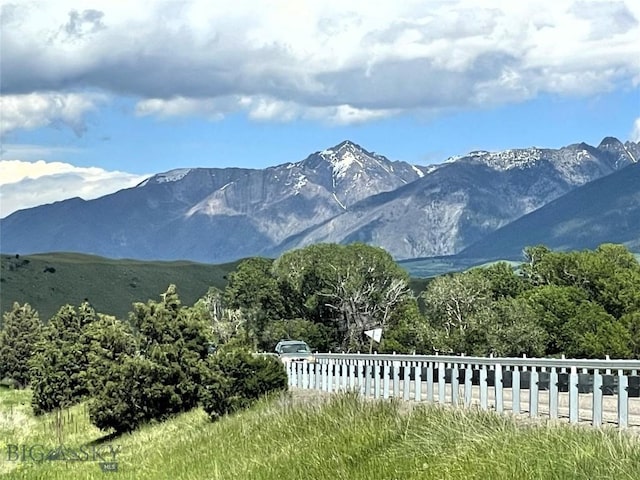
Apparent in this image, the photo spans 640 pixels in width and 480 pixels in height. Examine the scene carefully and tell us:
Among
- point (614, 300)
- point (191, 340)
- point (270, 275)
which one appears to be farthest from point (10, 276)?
point (191, 340)

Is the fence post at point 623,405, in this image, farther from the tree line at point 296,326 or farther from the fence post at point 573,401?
the tree line at point 296,326

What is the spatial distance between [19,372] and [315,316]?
995 inches

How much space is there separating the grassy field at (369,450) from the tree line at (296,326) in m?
11.5

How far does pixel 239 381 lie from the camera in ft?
118

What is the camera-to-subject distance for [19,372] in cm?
9150

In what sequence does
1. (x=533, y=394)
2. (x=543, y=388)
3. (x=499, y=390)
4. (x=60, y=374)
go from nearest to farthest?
(x=533, y=394)
(x=499, y=390)
(x=543, y=388)
(x=60, y=374)

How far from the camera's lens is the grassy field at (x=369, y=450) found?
13867mm

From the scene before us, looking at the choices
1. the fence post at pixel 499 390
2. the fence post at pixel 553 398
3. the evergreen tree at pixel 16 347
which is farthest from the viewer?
the evergreen tree at pixel 16 347

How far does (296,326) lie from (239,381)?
199 feet

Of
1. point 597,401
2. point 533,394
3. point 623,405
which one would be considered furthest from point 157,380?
point 623,405

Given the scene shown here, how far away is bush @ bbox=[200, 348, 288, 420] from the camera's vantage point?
3503 cm

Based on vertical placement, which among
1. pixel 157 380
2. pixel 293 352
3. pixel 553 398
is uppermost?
pixel 553 398

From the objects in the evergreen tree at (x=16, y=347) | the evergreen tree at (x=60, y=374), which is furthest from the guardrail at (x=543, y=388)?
the evergreen tree at (x=16, y=347)

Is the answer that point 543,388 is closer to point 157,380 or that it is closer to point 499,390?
point 499,390
